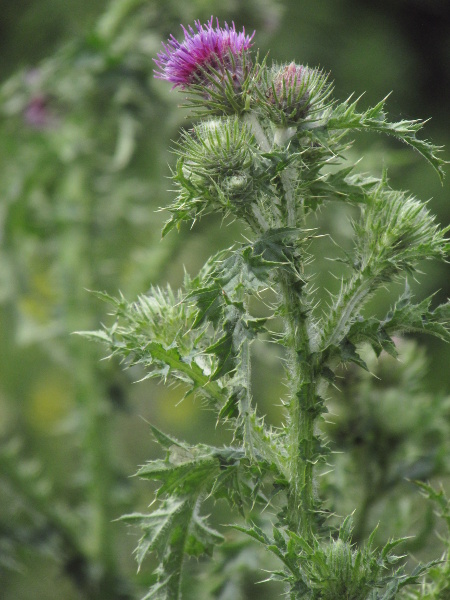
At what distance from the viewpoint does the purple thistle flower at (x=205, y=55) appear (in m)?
1.51

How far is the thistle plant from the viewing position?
1348mm

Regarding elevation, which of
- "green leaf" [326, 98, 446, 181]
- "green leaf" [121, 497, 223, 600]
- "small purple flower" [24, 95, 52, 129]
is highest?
"small purple flower" [24, 95, 52, 129]

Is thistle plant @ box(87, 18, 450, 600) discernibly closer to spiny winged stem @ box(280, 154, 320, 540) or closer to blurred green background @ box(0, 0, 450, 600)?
spiny winged stem @ box(280, 154, 320, 540)

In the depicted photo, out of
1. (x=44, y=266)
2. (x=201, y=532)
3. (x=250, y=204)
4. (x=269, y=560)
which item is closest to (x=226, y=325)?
(x=250, y=204)

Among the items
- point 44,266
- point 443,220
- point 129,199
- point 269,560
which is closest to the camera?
point 269,560

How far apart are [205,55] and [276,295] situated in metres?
0.49

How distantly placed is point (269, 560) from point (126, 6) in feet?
8.24

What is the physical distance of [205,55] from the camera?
5.03 feet

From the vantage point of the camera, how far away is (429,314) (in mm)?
1447

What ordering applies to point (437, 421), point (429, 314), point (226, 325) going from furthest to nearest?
point (437, 421) → point (429, 314) → point (226, 325)

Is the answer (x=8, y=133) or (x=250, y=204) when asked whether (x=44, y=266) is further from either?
(x=250, y=204)

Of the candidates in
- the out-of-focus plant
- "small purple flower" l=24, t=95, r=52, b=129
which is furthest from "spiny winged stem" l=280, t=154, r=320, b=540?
"small purple flower" l=24, t=95, r=52, b=129

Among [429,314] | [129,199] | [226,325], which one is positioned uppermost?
[129,199]

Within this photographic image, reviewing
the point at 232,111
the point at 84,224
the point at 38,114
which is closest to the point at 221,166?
the point at 232,111
